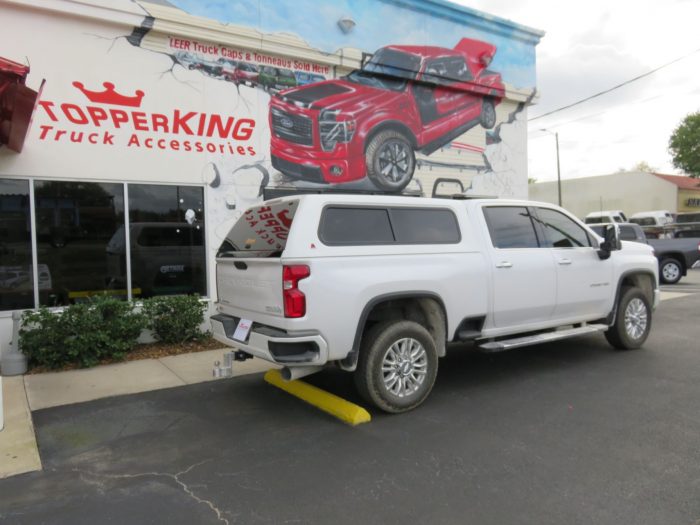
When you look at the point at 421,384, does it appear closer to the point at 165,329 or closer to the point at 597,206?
the point at 165,329

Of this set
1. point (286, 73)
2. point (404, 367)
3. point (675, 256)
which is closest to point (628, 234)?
point (675, 256)

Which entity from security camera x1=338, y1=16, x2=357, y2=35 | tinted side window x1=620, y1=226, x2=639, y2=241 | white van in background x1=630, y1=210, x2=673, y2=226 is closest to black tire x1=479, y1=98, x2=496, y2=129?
security camera x1=338, y1=16, x2=357, y2=35

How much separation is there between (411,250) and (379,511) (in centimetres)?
249

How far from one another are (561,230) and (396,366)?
3042mm

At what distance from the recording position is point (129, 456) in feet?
13.8

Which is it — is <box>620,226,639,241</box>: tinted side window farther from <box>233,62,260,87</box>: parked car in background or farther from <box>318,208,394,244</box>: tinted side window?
<box>318,208,394,244</box>: tinted side window

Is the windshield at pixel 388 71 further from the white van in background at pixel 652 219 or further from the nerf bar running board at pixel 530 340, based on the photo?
the white van in background at pixel 652 219

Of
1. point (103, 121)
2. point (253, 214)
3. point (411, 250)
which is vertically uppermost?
point (103, 121)

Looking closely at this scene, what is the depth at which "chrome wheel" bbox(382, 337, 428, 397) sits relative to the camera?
16.1 feet

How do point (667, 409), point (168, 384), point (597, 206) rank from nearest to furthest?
point (667, 409), point (168, 384), point (597, 206)

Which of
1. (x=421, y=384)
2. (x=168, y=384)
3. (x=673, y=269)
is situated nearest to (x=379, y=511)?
(x=421, y=384)

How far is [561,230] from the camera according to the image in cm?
655

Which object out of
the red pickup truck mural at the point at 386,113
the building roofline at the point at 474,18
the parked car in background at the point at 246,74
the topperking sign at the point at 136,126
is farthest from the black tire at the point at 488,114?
the topperking sign at the point at 136,126

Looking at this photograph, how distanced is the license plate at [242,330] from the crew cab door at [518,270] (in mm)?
2557
